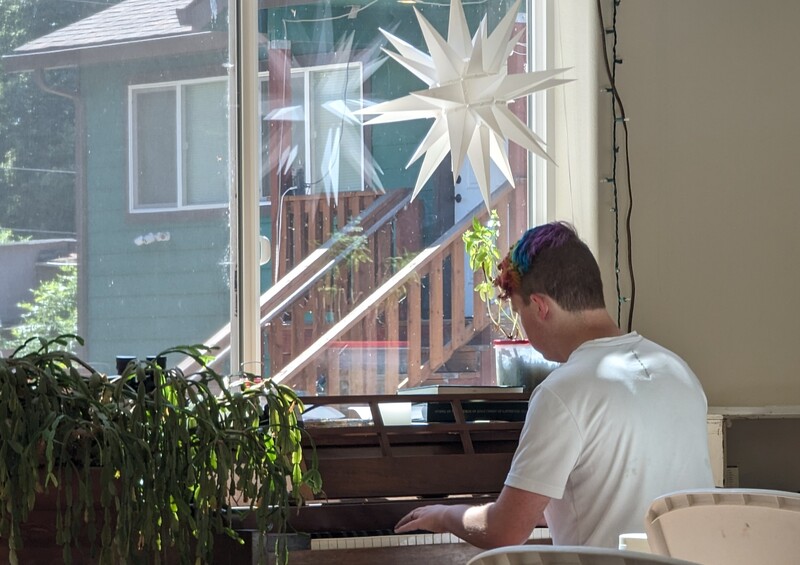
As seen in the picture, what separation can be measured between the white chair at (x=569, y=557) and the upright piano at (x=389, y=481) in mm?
1144

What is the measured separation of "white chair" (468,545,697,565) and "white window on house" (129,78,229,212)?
2058 millimetres

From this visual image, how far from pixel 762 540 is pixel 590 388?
509 mm

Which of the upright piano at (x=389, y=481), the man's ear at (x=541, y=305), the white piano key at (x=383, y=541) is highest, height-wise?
the man's ear at (x=541, y=305)

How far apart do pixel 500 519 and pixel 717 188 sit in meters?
A: 1.53

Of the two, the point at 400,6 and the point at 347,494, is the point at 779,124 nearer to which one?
the point at 400,6

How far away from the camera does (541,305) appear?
2.15 m

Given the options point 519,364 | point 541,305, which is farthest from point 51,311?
point 541,305

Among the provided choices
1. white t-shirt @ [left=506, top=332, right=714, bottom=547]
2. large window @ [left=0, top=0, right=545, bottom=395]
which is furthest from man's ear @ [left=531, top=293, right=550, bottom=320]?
large window @ [left=0, top=0, right=545, bottom=395]

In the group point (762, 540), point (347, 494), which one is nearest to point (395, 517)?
point (347, 494)

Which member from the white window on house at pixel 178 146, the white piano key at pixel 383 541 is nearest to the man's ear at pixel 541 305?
the white piano key at pixel 383 541

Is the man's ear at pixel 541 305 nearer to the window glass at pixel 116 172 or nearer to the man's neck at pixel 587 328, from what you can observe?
the man's neck at pixel 587 328

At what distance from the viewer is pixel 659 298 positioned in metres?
3.04

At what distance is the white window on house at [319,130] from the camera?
310 cm

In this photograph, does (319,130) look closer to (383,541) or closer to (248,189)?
(248,189)
